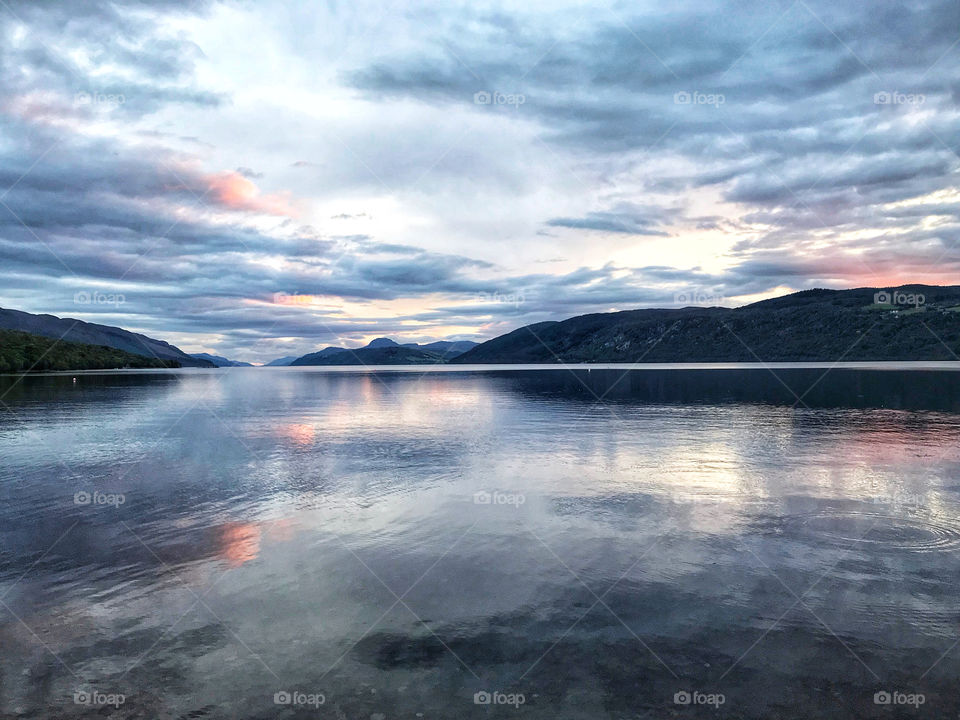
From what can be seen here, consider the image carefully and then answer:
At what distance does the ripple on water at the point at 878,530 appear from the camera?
573 inches

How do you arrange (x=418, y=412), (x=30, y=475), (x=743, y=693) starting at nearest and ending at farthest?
(x=743, y=693) < (x=30, y=475) < (x=418, y=412)

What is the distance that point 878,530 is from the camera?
51.4ft

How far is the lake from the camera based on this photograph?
329 inches

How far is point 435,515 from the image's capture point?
17.9 meters

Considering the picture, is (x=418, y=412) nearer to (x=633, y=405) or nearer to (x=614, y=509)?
(x=633, y=405)

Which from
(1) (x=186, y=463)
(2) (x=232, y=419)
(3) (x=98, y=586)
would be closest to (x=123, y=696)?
(3) (x=98, y=586)

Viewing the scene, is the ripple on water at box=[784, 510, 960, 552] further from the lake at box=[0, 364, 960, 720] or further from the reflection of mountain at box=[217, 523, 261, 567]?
the reflection of mountain at box=[217, 523, 261, 567]

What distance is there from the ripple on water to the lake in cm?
10

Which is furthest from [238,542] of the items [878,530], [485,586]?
[878,530]

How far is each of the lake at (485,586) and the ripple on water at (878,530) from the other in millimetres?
96

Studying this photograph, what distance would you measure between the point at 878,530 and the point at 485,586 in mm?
11475

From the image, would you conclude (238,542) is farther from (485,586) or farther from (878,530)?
(878,530)

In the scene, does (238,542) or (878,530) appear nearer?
(238,542)

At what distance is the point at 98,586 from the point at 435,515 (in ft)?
29.1
